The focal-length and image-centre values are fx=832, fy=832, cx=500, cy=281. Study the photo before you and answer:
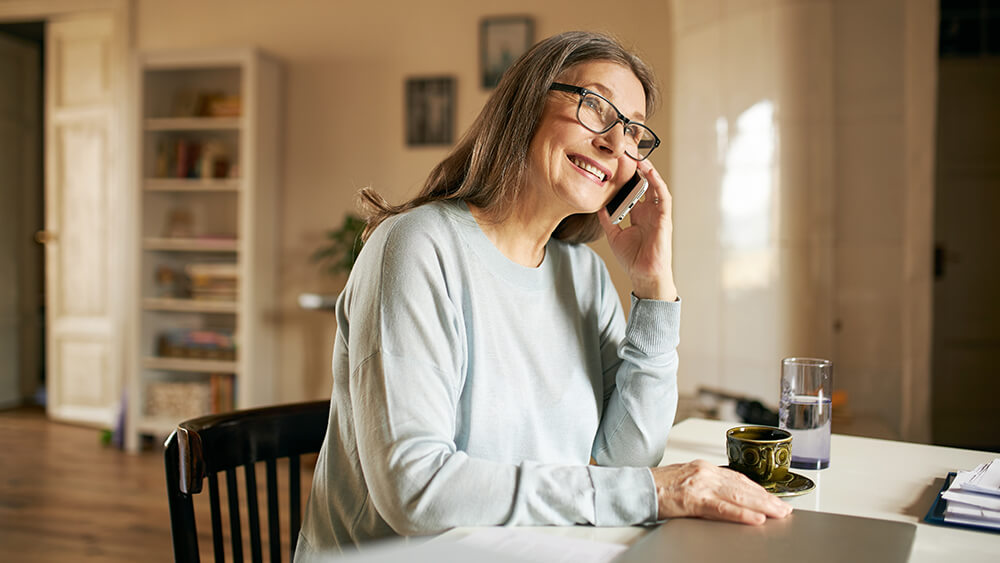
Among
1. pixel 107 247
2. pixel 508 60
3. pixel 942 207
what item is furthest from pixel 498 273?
pixel 107 247

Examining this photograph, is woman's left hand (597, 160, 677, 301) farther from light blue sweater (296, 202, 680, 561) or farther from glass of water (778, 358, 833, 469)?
glass of water (778, 358, 833, 469)

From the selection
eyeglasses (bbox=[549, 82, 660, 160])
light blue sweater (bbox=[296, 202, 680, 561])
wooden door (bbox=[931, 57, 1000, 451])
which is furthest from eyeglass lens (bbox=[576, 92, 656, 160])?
wooden door (bbox=[931, 57, 1000, 451])

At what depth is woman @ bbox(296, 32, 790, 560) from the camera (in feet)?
2.99

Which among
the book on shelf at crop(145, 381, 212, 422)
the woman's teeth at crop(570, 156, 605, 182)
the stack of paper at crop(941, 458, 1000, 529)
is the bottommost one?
the book on shelf at crop(145, 381, 212, 422)

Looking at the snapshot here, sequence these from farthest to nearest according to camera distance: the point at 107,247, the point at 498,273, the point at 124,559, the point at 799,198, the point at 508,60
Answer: the point at 107,247, the point at 508,60, the point at 799,198, the point at 124,559, the point at 498,273

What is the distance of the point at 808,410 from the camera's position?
45.1 inches

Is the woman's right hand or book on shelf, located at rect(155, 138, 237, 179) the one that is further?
book on shelf, located at rect(155, 138, 237, 179)

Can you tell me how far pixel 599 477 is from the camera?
92cm

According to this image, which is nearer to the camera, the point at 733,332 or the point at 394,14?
the point at 733,332

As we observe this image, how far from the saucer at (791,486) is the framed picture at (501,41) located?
11.3 feet

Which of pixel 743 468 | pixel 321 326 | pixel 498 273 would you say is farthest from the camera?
pixel 321 326

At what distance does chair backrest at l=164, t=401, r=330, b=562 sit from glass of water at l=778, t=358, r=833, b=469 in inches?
27.1

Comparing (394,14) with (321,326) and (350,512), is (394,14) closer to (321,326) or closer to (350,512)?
(321,326)

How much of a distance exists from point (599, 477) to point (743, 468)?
0.21 metres
